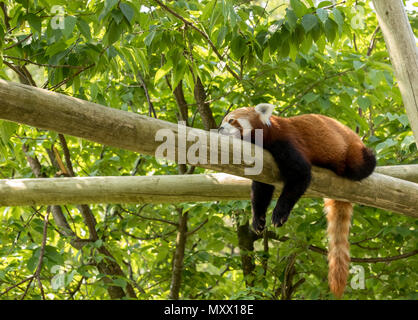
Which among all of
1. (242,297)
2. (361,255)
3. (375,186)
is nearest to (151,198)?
(242,297)

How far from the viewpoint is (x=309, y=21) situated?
245cm

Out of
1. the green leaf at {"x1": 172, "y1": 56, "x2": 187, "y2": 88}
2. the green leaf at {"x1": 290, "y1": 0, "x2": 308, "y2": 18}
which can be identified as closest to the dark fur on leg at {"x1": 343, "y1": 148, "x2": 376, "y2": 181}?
the green leaf at {"x1": 290, "y1": 0, "x2": 308, "y2": 18}

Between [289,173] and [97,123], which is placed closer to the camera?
[97,123]

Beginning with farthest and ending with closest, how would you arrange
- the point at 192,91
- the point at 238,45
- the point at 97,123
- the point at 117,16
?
the point at 192,91 < the point at 238,45 < the point at 117,16 < the point at 97,123

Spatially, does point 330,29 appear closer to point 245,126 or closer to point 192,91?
point 245,126

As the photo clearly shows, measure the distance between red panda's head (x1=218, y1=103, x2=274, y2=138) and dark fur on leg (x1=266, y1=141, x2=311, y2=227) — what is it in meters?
0.27

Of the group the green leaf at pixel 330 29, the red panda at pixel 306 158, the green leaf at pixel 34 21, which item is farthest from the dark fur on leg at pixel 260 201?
the green leaf at pixel 34 21

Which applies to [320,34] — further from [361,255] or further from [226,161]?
[361,255]

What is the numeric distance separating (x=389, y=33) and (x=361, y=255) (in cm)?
262

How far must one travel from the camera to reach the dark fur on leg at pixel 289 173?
2609 mm

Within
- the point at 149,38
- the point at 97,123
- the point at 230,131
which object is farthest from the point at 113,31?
the point at 230,131

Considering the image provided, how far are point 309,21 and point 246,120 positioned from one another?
2.84 ft

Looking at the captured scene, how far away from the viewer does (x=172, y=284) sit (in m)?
4.41

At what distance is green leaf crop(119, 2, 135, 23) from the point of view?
2.27m
